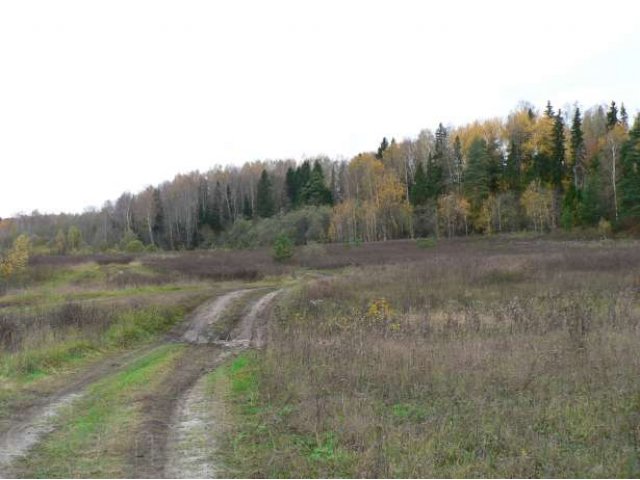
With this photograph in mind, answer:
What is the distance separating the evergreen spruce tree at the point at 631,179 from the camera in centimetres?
5041

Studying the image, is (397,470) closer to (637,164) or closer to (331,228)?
(637,164)

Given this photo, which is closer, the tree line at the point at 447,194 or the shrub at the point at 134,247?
the tree line at the point at 447,194

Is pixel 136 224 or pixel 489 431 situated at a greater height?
pixel 136 224

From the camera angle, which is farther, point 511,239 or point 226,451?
point 511,239

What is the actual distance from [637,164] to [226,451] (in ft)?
187

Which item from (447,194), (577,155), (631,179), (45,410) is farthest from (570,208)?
(45,410)

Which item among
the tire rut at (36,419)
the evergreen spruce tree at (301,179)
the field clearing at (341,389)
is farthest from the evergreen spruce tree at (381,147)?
the tire rut at (36,419)

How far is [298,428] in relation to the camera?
6934 millimetres

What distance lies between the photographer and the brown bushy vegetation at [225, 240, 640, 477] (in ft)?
18.3

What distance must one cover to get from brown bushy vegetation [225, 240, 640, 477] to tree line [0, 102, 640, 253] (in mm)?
44940

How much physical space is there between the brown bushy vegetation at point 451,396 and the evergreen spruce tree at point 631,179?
136 ft

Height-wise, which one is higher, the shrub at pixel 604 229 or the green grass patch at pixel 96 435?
the shrub at pixel 604 229

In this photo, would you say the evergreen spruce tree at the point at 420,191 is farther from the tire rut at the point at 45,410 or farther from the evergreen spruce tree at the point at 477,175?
the tire rut at the point at 45,410

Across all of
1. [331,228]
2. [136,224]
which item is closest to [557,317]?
[331,228]
